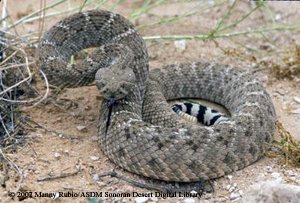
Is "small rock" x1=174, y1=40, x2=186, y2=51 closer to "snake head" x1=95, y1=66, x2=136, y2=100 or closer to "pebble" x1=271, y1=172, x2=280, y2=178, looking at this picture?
"snake head" x1=95, y1=66, x2=136, y2=100

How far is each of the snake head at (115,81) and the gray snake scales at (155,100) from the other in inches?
0.4

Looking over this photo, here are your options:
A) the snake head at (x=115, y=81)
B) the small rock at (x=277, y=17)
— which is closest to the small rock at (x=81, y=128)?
the snake head at (x=115, y=81)

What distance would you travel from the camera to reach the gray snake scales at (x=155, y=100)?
4.99 metres

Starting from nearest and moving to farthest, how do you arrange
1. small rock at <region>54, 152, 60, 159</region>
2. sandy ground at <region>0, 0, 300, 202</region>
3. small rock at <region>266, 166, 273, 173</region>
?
sandy ground at <region>0, 0, 300, 202</region> < small rock at <region>266, 166, 273, 173</region> < small rock at <region>54, 152, 60, 159</region>

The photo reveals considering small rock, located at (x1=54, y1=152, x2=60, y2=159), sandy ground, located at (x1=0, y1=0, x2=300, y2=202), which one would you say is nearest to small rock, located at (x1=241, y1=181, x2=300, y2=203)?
sandy ground, located at (x1=0, y1=0, x2=300, y2=202)

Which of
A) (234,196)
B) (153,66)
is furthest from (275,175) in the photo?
(153,66)

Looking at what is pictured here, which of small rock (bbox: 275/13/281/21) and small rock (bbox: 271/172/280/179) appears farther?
small rock (bbox: 275/13/281/21)

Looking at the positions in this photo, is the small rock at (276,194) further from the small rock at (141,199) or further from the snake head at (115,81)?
the snake head at (115,81)

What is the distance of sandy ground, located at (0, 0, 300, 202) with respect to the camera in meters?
4.96

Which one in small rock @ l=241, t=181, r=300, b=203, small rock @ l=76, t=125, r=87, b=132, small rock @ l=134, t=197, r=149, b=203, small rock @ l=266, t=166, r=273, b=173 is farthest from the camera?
small rock @ l=76, t=125, r=87, b=132

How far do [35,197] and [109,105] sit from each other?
1436 millimetres

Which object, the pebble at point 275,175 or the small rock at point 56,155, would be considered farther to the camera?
the small rock at point 56,155

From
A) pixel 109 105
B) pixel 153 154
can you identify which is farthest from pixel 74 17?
pixel 153 154

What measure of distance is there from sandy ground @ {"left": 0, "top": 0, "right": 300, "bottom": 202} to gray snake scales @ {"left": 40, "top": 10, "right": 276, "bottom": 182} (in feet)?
0.79
